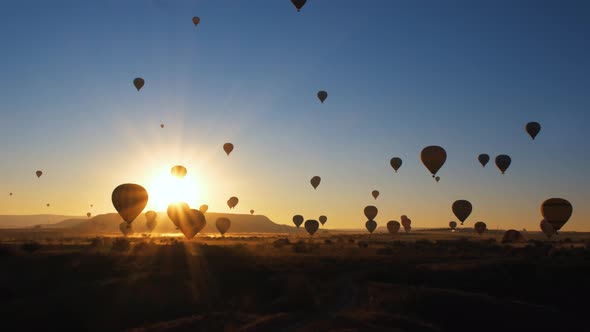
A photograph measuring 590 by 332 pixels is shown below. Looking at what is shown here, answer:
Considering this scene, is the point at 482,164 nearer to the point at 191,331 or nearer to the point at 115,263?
the point at 115,263

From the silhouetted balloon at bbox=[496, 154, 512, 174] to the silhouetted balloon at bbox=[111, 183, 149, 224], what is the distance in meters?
48.2

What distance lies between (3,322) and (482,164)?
6974 centimetres

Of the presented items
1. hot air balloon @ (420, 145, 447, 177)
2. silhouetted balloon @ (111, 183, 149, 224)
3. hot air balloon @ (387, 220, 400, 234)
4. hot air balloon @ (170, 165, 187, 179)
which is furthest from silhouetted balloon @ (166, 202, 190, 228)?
hot air balloon @ (387, 220, 400, 234)

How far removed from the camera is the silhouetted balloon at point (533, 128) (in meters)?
67.2

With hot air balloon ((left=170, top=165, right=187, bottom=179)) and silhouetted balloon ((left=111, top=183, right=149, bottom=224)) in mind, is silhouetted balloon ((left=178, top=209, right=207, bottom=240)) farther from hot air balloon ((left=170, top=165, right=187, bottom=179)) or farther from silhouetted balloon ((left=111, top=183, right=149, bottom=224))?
silhouetted balloon ((left=111, top=183, right=149, bottom=224))

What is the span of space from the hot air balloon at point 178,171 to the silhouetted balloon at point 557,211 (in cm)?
5709

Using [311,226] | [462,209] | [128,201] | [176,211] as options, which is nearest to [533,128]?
[462,209]

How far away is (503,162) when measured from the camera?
7550 centimetres

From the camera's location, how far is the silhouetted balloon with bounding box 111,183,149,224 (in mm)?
63062

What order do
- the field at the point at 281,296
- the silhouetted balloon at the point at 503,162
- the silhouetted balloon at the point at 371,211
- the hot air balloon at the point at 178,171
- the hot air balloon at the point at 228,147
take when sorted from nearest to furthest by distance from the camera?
1. the field at the point at 281,296
2. the silhouetted balloon at the point at 503,162
3. the hot air balloon at the point at 228,147
4. the hot air balloon at the point at 178,171
5. the silhouetted balloon at the point at 371,211

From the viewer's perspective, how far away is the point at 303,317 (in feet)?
84.7

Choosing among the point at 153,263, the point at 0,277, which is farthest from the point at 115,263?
the point at 0,277

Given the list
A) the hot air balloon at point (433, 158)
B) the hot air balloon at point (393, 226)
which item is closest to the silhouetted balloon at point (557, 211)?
the hot air balloon at point (433, 158)

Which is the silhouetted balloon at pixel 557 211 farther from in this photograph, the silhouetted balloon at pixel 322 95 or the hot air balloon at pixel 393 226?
the hot air balloon at pixel 393 226
